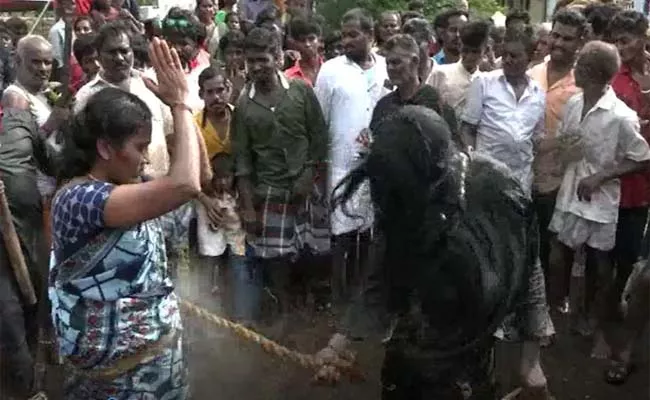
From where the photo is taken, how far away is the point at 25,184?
489 centimetres

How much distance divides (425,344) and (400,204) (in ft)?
1.58

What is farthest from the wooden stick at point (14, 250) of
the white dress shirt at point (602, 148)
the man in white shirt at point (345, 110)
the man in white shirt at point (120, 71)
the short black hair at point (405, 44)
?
the white dress shirt at point (602, 148)

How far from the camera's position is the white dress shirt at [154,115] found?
16.5ft

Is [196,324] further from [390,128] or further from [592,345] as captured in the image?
[390,128]

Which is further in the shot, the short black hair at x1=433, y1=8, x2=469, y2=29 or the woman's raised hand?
Result: the short black hair at x1=433, y1=8, x2=469, y2=29

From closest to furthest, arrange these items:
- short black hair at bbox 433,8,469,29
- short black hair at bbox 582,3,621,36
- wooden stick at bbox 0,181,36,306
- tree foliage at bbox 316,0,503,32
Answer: wooden stick at bbox 0,181,36,306 → short black hair at bbox 582,3,621,36 → short black hair at bbox 433,8,469,29 → tree foliage at bbox 316,0,503,32

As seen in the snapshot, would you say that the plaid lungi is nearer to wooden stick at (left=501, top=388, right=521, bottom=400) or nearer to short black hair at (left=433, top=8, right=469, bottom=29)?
wooden stick at (left=501, top=388, right=521, bottom=400)

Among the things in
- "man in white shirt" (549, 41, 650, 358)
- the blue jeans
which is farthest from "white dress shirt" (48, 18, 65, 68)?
"man in white shirt" (549, 41, 650, 358)

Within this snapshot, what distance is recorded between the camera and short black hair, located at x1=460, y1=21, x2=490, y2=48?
631 centimetres

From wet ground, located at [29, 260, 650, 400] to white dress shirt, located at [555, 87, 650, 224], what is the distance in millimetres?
860

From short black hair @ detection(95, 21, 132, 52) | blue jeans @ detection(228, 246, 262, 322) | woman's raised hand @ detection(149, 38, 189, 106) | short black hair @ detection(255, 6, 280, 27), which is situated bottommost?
blue jeans @ detection(228, 246, 262, 322)

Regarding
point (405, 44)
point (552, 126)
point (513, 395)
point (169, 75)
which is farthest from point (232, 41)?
point (169, 75)

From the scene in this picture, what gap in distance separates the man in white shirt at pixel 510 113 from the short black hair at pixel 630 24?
737 millimetres

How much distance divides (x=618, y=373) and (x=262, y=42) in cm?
277
